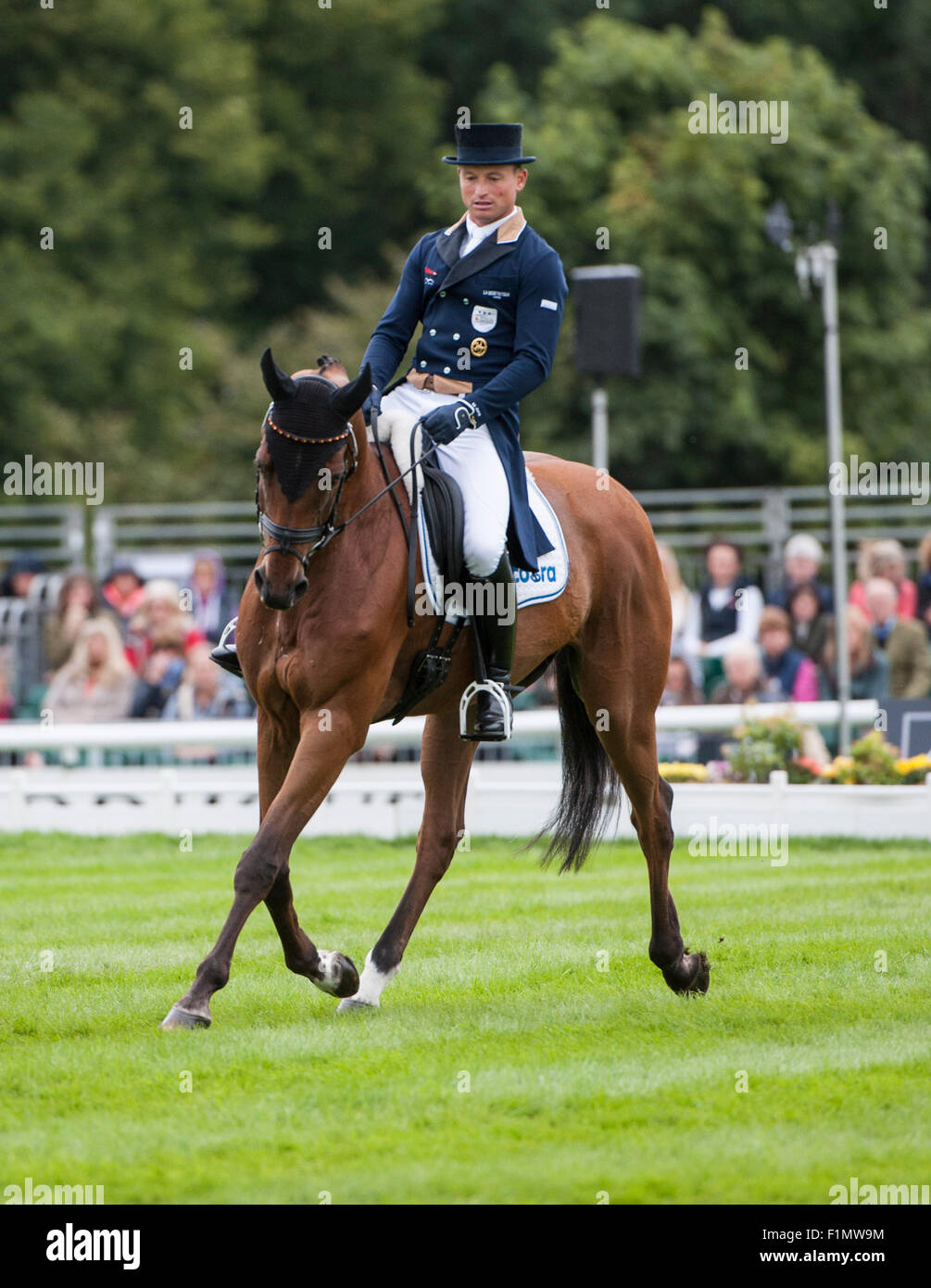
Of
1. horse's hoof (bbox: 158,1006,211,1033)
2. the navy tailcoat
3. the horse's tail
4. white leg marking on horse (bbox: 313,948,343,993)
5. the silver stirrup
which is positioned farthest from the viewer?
the horse's tail

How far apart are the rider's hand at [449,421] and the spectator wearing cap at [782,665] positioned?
333 inches

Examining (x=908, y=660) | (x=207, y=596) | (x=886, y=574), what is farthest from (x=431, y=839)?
(x=207, y=596)

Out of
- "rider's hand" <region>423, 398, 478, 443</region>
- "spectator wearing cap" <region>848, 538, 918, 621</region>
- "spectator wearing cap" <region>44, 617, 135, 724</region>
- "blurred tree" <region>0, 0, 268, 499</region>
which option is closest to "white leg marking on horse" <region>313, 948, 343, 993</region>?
"rider's hand" <region>423, 398, 478, 443</region>

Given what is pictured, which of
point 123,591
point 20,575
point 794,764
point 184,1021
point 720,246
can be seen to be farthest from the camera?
point 720,246

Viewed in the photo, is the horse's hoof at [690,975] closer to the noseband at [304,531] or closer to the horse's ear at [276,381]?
the noseband at [304,531]

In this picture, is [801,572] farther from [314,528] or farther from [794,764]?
[314,528]

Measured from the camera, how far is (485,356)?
27.6 feet

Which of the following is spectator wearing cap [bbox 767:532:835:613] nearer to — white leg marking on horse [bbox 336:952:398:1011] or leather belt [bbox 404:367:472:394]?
leather belt [bbox 404:367:472:394]

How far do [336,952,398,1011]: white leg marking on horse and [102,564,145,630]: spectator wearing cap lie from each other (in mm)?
10749

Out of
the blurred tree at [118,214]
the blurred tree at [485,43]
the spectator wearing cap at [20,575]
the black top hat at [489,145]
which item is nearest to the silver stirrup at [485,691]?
the black top hat at [489,145]

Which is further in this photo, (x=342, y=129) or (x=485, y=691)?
(x=342, y=129)

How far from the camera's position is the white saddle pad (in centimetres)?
789

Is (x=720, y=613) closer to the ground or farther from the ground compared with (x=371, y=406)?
closer to the ground

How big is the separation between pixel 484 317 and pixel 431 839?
7.07ft
